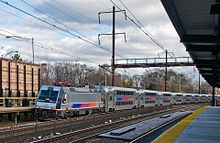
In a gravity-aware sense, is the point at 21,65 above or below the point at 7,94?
above

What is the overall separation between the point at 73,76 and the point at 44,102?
6682cm

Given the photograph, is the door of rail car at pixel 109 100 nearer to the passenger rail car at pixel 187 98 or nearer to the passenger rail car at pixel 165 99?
the passenger rail car at pixel 165 99

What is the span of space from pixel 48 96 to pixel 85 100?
539cm

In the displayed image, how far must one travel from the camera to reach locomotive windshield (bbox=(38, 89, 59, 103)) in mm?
31141

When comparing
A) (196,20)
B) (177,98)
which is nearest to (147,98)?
(177,98)

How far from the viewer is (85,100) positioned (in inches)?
1416

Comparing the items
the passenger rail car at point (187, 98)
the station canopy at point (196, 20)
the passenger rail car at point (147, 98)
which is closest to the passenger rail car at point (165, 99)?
the passenger rail car at point (147, 98)

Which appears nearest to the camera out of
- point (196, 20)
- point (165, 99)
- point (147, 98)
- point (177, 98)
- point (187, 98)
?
point (196, 20)

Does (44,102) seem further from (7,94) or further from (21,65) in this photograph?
(21,65)

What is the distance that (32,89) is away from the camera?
1563 inches

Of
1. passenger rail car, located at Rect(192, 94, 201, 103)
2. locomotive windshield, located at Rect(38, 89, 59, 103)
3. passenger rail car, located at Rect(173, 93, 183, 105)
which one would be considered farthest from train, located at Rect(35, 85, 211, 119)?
passenger rail car, located at Rect(192, 94, 201, 103)

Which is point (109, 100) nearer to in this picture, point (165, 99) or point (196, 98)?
point (165, 99)

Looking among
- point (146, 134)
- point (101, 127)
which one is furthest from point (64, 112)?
point (146, 134)

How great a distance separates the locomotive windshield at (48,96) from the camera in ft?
102
